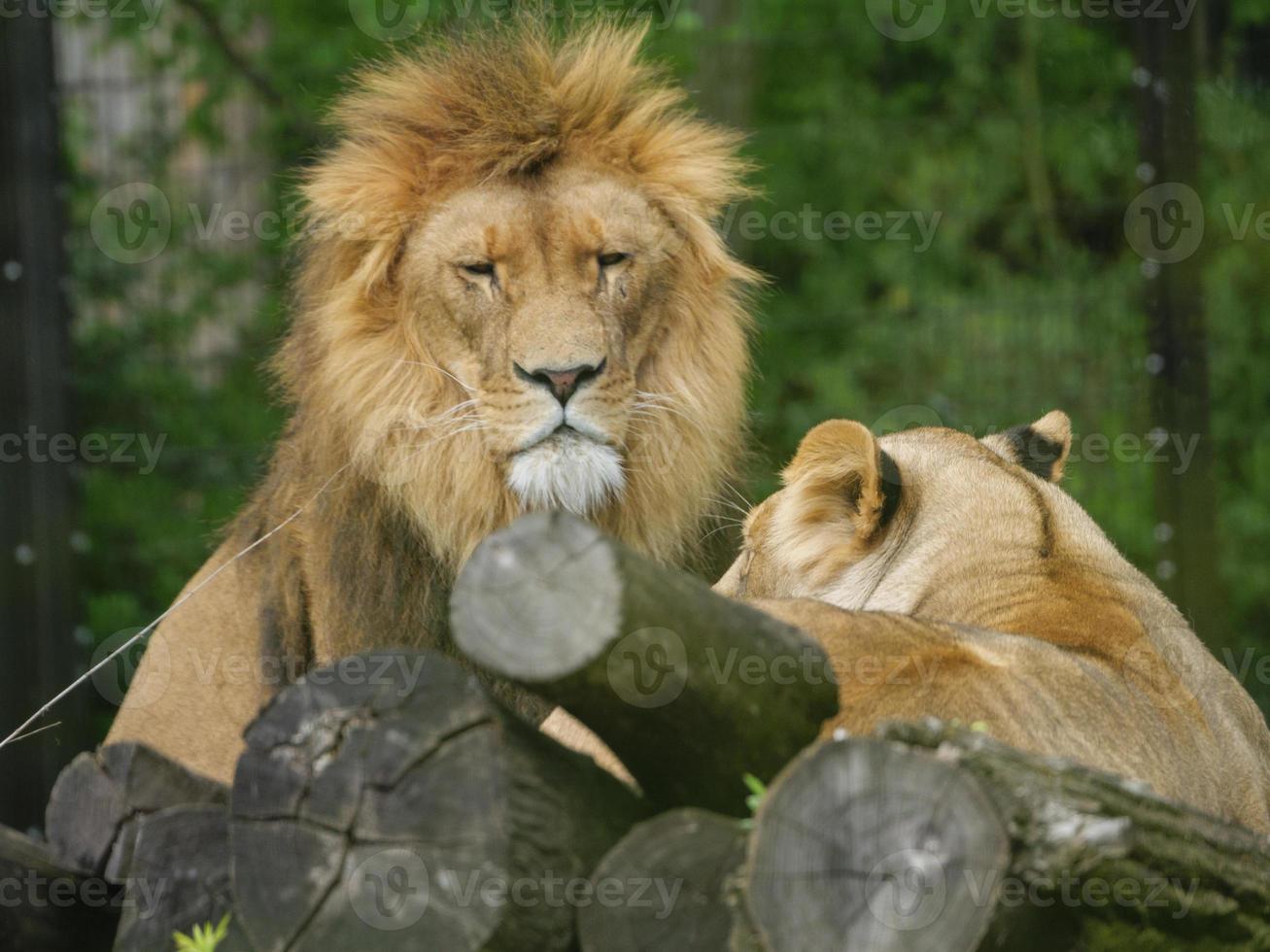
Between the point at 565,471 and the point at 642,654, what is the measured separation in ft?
5.49

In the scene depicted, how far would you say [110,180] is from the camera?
7.03 m

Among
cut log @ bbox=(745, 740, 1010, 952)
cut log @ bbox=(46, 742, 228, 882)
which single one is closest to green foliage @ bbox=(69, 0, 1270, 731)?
cut log @ bbox=(46, 742, 228, 882)

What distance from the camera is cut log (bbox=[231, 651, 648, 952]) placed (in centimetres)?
205

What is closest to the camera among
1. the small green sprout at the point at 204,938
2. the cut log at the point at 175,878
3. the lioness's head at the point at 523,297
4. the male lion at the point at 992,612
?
the small green sprout at the point at 204,938

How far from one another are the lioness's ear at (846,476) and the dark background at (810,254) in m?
1.35

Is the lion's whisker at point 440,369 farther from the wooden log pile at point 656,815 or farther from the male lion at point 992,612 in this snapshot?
the wooden log pile at point 656,815

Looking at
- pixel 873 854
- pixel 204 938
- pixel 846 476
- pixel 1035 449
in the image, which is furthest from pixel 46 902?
pixel 1035 449

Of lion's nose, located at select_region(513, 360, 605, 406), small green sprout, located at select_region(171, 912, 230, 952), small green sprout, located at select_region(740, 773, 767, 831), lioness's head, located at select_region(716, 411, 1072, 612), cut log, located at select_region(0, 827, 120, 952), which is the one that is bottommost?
cut log, located at select_region(0, 827, 120, 952)

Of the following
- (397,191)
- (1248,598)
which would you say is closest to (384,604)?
(397,191)

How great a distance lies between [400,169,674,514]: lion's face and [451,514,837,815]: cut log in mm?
1491

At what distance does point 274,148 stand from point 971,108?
140 inches

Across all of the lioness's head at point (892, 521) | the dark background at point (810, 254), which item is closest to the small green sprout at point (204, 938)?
the lioness's head at point (892, 521)

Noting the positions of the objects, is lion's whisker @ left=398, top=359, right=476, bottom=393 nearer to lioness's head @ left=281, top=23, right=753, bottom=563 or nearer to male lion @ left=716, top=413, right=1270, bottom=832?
lioness's head @ left=281, top=23, right=753, bottom=563

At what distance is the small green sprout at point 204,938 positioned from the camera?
2.23 metres
